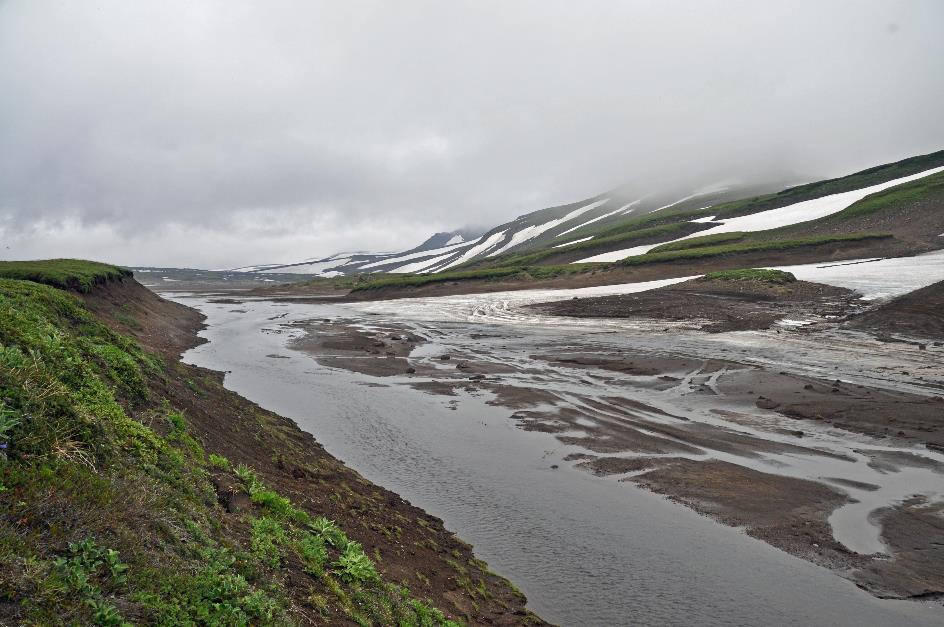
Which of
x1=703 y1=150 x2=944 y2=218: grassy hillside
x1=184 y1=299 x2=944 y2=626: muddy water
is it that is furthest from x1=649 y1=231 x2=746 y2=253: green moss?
x1=184 y1=299 x2=944 y2=626: muddy water

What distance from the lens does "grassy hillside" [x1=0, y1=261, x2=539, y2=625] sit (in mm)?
5039

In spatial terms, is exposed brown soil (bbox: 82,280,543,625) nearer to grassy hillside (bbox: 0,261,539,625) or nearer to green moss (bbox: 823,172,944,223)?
grassy hillside (bbox: 0,261,539,625)

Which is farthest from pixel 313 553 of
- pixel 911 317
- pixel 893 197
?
pixel 893 197

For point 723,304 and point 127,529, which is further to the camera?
point 723,304

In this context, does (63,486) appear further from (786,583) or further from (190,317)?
(190,317)

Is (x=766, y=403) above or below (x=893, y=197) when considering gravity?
below

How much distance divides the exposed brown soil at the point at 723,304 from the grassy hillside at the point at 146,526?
40025mm

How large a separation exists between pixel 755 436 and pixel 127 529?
19905 mm

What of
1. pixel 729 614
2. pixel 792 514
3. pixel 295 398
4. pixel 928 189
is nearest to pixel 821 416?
pixel 792 514

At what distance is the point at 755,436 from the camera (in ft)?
63.6

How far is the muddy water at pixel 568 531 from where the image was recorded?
1012 centimetres

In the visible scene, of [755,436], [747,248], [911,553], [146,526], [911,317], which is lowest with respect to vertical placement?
[911,553]

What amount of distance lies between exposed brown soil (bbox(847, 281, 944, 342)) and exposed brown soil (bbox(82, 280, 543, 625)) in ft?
122

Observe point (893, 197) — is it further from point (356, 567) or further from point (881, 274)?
point (356, 567)
